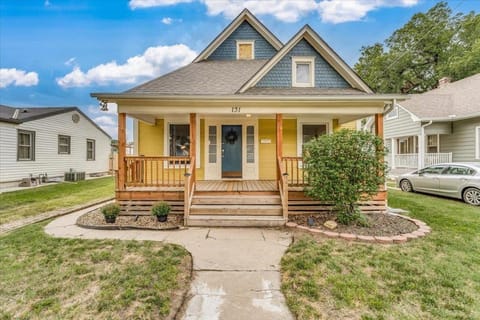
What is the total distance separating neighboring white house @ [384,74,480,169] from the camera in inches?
431

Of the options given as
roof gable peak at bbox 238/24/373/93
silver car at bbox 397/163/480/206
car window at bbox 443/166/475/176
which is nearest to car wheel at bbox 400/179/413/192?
silver car at bbox 397/163/480/206

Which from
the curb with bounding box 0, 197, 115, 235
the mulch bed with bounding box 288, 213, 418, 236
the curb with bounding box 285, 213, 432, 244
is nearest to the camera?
the curb with bounding box 285, 213, 432, 244

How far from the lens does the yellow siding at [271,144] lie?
8570mm

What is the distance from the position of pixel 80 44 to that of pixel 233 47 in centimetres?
1513

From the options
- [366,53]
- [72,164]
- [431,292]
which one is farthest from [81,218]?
[366,53]

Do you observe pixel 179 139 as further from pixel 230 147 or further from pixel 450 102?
pixel 450 102

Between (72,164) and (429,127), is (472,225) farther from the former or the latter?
(72,164)

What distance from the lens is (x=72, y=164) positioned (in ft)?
50.8

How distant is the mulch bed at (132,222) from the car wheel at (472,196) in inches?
350

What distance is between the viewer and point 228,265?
3584 mm

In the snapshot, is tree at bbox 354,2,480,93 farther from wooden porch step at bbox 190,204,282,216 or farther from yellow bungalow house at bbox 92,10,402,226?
wooden porch step at bbox 190,204,282,216

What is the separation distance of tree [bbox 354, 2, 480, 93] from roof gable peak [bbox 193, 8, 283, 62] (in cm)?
2013

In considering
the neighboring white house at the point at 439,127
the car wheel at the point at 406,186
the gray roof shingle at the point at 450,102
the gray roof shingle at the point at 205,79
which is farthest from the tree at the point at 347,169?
the gray roof shingle at the point at 450,102

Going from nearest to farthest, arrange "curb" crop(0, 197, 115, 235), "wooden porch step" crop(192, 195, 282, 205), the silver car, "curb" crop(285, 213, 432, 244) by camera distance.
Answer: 1. "curb" crop(285, 213, 432, 244)
2. "curb" crop(0, 197, 115, 235)
3. "wooden porch step" crop(192, 195, 282, 205)
4. the silver car
